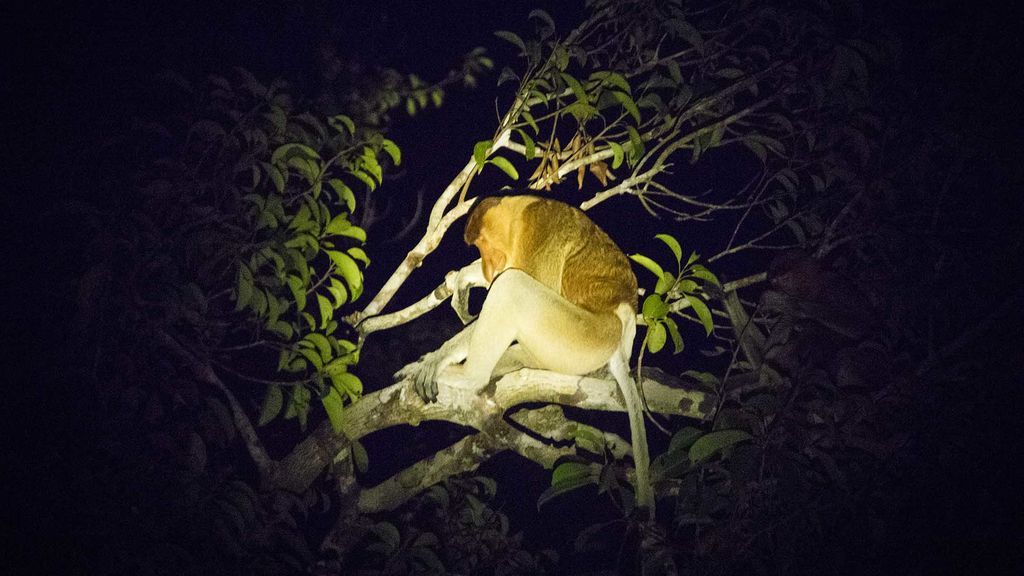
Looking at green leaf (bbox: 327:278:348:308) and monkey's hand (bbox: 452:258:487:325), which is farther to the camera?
monkey's hand (bbox: 452:258:487:325)

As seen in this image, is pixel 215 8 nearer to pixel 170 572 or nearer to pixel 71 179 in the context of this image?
pixel 71 179

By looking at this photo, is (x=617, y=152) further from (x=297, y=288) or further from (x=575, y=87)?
(x=297, y=288)

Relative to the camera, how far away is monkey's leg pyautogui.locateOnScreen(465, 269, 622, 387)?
5.98ft

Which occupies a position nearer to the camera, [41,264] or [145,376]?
[145,376]

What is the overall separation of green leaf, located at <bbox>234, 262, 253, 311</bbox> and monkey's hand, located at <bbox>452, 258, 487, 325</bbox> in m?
0.68

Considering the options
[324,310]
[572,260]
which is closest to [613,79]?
[572,260]

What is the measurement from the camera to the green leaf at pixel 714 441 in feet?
4.80

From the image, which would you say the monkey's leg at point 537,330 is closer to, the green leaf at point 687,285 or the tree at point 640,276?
the tree at point 640,276

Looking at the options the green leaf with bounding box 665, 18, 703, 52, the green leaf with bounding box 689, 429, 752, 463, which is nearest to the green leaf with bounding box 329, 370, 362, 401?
the green leaf with bounding box 689, 429, 752, 463

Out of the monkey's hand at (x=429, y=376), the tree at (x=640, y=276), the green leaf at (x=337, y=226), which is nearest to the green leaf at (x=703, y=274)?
the tree at (x=640, y=276)

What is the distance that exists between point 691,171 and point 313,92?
1412 millimetres

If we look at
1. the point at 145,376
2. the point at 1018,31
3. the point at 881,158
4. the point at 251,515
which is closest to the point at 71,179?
the point at 145,376

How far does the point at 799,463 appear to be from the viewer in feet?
5.23

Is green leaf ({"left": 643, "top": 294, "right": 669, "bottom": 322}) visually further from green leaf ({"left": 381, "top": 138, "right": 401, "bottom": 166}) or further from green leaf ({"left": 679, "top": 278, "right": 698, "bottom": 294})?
green leaf ({"left": 381, "top": 138, "right": 401, "bottom": 166})
